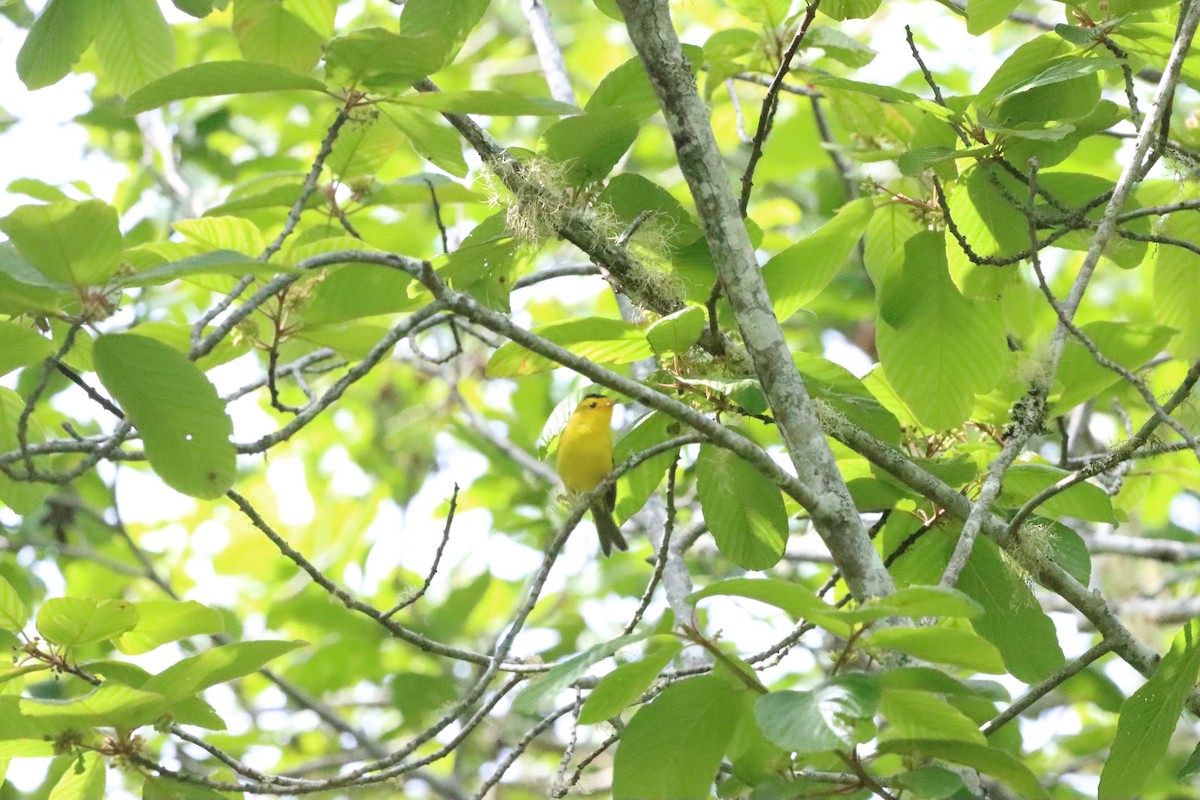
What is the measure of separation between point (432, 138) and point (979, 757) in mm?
1566

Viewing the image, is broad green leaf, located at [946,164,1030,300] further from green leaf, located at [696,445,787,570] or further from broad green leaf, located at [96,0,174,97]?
broad green leaf, located at [96,0,174,97]

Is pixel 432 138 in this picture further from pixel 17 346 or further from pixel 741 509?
pixel 741 509

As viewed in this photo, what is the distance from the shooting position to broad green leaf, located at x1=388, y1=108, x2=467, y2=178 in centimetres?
235

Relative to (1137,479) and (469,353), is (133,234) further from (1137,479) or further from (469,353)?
(1137,479)

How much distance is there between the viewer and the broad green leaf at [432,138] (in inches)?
92.4

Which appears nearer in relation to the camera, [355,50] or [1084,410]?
[355,50]

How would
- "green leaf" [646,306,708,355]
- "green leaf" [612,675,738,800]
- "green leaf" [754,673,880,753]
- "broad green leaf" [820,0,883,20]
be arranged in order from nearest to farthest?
"green leaf" [754,673,880,753] < "green leaf" [612,675,738,800] < "green leaf" [646,306,708,355] < "broad green leaf" [820,0,883,20]

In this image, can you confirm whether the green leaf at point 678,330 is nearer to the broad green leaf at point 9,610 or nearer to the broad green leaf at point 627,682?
the broad green leaf at point 627,682

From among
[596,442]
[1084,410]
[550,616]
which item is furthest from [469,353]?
[1084,410]

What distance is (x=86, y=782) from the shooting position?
2404 mm

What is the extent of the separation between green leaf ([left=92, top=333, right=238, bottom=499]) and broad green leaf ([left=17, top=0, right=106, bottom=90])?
1127mm

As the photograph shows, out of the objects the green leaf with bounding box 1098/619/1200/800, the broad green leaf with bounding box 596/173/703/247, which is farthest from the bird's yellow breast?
the green leaf with bounding box 1098/619/1200/800

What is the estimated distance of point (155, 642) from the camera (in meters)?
2.42

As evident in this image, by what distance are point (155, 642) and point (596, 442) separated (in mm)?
2126
